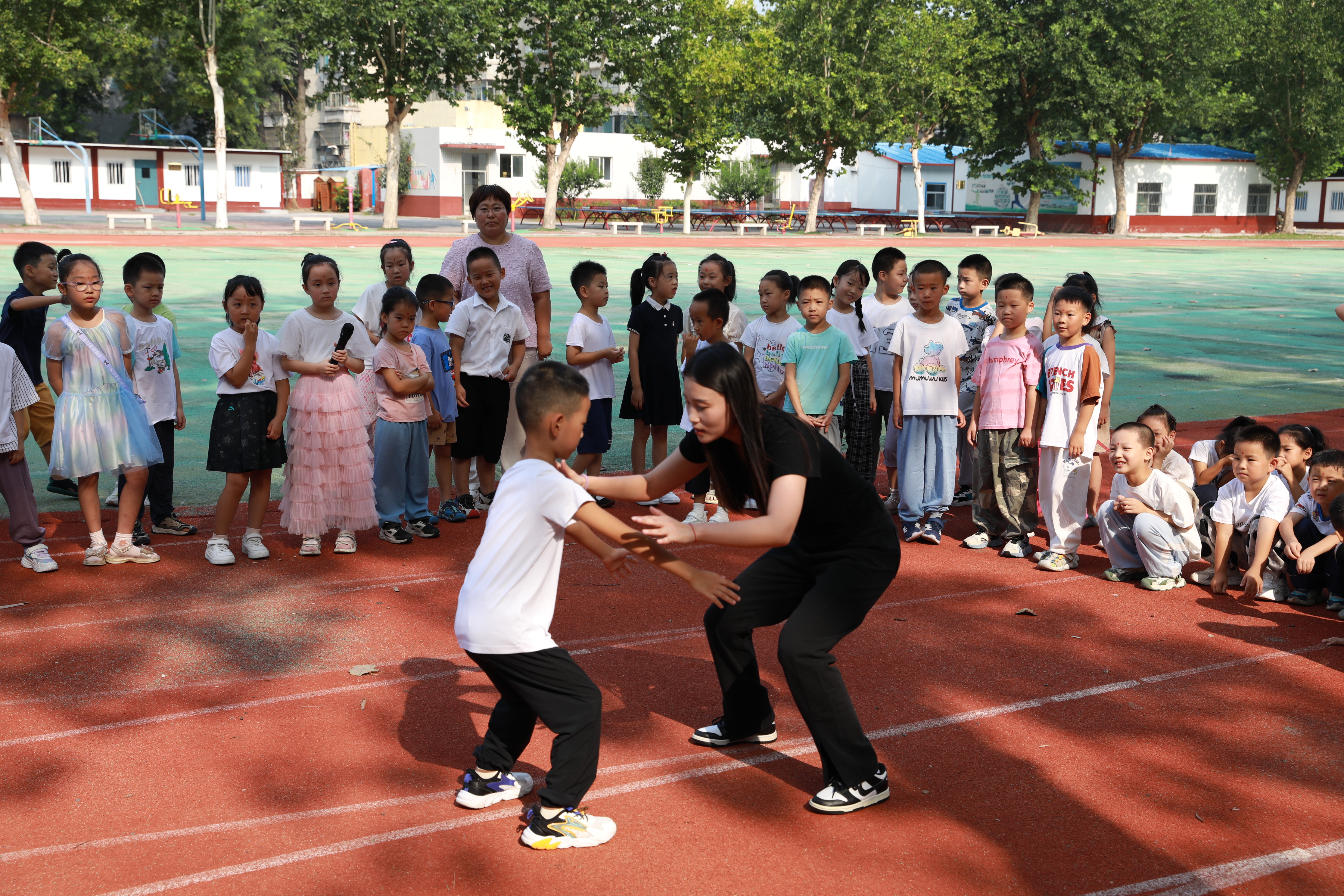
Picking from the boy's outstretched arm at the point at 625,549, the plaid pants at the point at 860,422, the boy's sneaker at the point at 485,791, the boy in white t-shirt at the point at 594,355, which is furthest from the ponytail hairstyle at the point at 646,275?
the boy's sneaker at the point at 485,791

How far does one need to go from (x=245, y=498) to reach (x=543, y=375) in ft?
18.6

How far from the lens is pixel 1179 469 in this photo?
6.70 m

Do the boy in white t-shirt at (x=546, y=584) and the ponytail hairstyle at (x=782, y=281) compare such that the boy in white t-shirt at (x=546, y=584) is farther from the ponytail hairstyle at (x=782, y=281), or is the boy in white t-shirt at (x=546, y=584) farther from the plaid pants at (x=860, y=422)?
the plaid pants at (x=860, y=422)

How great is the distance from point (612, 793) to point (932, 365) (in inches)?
153

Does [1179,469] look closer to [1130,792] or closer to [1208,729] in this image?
[1208,729]

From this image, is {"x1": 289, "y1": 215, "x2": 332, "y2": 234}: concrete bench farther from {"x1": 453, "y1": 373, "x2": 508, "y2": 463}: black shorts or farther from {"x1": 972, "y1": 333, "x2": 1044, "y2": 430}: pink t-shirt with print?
{"x1": 972, "y1": 333, "x2": 1044, "y2": 430}: pink t-shirt with print

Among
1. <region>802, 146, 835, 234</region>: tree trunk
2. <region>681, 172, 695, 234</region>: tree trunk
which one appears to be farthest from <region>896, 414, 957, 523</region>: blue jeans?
<region>802, 146, 835, 234</region>: tree trunk

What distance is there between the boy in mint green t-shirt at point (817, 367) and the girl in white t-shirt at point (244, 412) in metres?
2.98

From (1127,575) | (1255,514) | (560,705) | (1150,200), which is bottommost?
(1127,575)

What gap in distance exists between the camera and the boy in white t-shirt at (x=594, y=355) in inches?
297

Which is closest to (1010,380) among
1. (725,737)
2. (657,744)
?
(725,737)

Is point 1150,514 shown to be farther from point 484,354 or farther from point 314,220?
point 314,220

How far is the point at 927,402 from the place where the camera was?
279 inches

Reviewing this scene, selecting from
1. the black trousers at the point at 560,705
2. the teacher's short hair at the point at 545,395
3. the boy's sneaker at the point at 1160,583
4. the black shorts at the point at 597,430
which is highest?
the teacher's short hair at the point at 545,395
